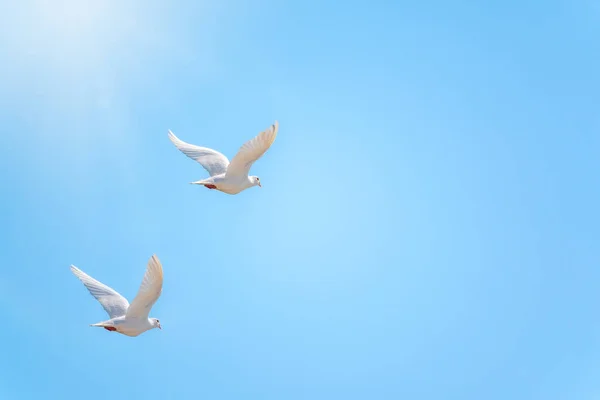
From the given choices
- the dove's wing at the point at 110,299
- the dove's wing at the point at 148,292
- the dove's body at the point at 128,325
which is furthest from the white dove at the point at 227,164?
the dove's body at the point at 128,325

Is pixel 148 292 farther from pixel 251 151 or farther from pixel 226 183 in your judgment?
pixel 251 151

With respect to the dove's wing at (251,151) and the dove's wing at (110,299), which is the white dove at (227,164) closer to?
the dove's wing at (251,151)

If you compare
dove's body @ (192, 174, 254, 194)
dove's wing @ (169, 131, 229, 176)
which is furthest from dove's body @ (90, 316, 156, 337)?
dove's wing @ (169, 131, 229, 176)

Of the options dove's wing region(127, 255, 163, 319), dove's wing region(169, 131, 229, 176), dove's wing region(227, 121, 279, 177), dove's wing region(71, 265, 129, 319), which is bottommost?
dove's wing region(127, 255, 163, 319)

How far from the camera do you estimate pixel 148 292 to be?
1485 inches

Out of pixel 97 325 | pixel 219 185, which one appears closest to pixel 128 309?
pixel 97 325

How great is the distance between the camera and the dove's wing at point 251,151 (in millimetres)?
37531

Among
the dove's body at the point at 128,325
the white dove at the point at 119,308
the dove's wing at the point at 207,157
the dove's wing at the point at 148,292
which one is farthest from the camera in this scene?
the dove's wing at the point at 207,157

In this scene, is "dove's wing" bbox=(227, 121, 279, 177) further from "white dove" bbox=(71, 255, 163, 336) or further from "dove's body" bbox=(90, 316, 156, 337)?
"dove's body" bbox=(90, 316, 156, 337)

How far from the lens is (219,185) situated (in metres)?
42.4

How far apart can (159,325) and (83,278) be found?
4.10 m

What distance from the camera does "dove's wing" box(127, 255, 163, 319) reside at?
36031 mm

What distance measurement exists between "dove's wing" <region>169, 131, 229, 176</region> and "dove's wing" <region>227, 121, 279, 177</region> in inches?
40.9

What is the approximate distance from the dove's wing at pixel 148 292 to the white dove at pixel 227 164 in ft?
20.5
